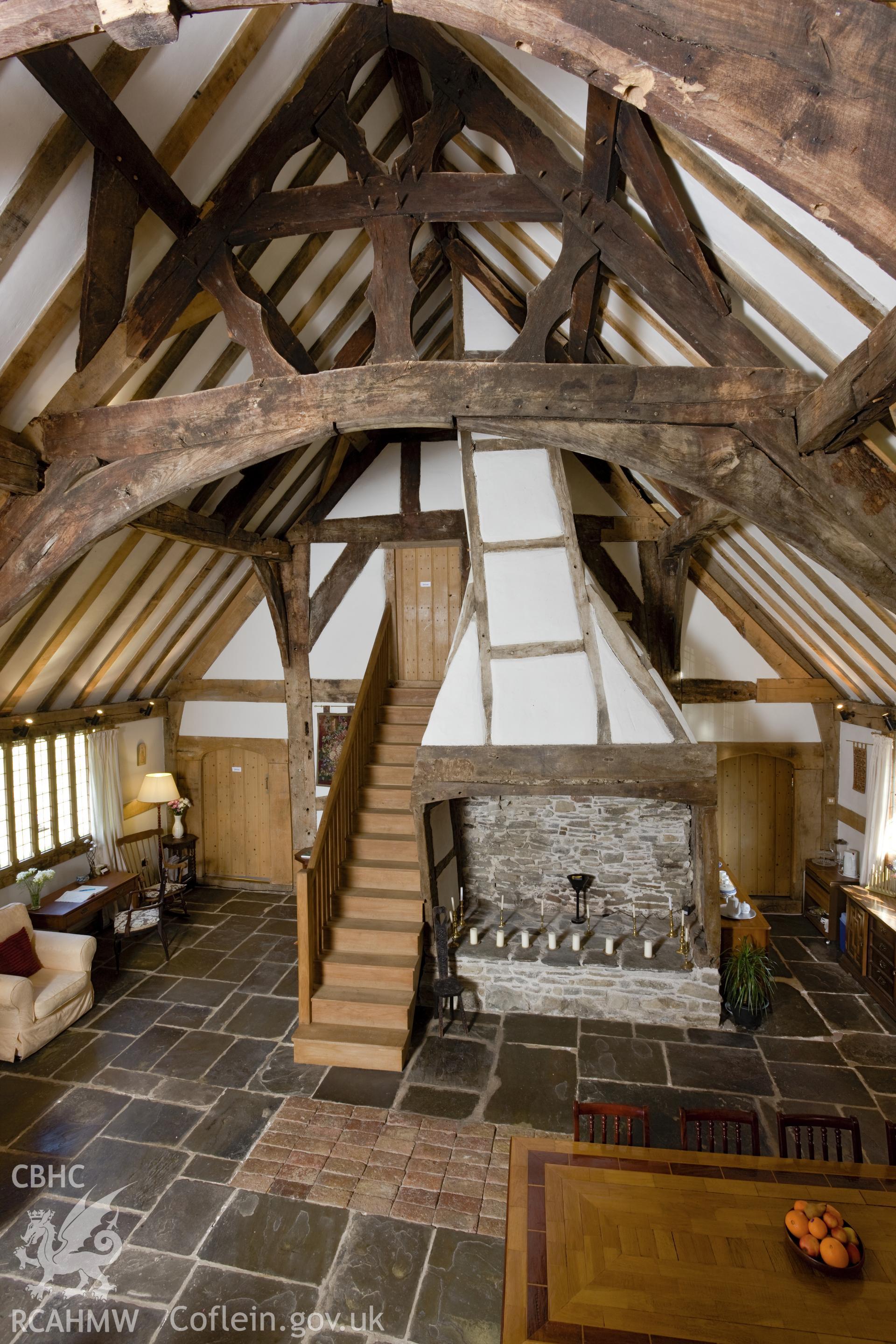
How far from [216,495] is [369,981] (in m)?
4.73

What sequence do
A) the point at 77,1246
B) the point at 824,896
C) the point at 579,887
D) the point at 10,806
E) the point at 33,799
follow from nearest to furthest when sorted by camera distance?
the point at 77,1246, the point at 579,887, the point at 10,806, the point at 33,799, the point at 824,896

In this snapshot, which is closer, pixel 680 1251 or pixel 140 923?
pixel 680 1251

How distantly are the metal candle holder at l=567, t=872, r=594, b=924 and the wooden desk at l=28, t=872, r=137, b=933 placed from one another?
4721 mm

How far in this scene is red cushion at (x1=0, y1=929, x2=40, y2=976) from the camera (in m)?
5.54

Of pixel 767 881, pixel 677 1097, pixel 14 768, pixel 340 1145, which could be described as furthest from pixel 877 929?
pixel 14 768

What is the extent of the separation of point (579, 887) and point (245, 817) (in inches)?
186

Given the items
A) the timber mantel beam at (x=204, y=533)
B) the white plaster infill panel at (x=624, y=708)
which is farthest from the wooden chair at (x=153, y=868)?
the white plaster infill panel at (x=624, y=708)

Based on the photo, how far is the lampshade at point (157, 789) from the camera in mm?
8289

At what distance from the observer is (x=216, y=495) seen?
22.2 feet

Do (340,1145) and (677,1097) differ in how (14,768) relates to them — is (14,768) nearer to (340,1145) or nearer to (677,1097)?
(340,1145)

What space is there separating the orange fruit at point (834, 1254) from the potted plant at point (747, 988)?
327 centimetres

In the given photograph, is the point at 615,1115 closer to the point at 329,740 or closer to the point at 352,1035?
the point at 352,1035

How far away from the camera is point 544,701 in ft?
16.7

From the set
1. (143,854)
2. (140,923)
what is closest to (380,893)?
(140,923)
